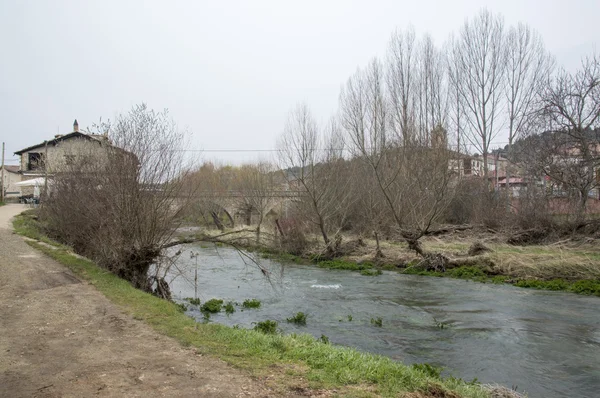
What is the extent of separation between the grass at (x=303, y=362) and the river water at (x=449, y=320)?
92.1 inches

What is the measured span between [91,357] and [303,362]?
9.61 feet

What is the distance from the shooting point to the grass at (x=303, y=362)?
5590 mm

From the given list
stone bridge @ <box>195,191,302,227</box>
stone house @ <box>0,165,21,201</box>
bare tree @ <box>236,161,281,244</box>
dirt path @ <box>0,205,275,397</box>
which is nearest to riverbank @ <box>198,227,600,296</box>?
dirt path @ <box>0,205,275,397</box>

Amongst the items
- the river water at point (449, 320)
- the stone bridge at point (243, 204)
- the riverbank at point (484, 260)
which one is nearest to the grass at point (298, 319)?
the river water at point (449, 320)

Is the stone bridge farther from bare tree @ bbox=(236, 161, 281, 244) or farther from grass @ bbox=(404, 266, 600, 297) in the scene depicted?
grass @ bbox=(404, 266, 600, 297)

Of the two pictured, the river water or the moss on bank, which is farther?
the moss on bank

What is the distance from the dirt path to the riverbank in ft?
18.8

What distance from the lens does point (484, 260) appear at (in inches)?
780

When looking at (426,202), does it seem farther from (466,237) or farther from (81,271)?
(81,271)

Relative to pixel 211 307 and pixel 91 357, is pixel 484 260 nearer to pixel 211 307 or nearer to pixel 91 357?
pixel 211 307

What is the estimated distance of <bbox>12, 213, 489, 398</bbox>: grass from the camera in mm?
5590

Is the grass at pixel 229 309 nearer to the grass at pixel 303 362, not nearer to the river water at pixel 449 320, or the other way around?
the river water at pixel 449 320

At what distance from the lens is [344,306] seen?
14.1 m

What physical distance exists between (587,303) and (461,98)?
2431 cm
